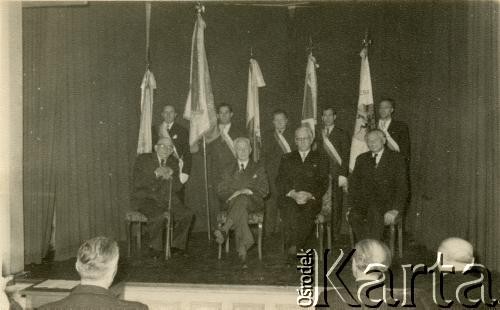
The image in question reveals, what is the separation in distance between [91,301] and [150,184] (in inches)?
136

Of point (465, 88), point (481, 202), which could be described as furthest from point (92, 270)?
point (465, 88)

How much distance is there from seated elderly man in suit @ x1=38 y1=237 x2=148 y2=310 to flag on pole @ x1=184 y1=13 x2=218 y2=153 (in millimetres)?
3834

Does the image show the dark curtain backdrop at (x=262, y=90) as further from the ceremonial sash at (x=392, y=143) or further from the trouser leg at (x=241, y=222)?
the trouser leg at (x=241, y=222)

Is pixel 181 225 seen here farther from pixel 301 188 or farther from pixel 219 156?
pixel 219 156

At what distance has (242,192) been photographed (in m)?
5.10

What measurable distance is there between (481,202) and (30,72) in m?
4.90

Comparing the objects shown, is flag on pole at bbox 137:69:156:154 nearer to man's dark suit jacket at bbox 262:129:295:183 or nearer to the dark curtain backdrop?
the dark curtain backdrop

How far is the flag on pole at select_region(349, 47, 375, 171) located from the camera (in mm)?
6105

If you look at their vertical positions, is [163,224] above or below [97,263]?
below

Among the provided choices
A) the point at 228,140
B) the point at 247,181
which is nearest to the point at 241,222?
the point at 247,181

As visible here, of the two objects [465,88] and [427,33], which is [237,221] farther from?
[427,33]

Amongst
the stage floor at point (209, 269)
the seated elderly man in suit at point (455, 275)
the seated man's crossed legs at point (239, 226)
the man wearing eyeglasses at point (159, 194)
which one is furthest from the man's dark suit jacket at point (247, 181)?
the seated elderly man in suit at point (455, 275)

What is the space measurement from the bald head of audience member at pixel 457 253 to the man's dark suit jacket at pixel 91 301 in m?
1.45

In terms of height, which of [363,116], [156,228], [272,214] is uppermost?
[363,116]
